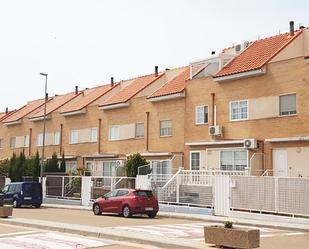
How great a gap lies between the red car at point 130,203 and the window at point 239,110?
30.6 ft

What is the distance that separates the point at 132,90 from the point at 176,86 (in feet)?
24.6

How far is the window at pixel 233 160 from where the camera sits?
31266 millimetres

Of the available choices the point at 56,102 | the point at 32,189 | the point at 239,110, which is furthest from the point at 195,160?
the point at 56,102

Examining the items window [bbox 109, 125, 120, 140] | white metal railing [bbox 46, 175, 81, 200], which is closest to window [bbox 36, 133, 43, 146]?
window [bbox 109, 125, 120, 140]

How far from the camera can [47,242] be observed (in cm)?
1509

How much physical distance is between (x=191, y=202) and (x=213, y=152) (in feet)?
19.1

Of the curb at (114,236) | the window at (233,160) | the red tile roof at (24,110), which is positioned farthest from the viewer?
the red tile roof at (24,110)

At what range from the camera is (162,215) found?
26875 millimetres

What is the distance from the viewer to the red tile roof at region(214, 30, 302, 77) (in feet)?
107

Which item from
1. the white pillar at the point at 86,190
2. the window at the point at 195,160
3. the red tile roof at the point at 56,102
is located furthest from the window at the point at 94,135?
the window at the point at 195,160

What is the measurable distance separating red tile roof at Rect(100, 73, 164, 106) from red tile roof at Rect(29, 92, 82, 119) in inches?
375

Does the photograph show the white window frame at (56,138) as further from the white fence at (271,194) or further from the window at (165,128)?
the white fence at (271,194)

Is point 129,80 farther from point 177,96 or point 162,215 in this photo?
point 162,215

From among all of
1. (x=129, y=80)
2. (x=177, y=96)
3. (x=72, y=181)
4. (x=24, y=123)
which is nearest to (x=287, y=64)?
(x=177, y=96)
